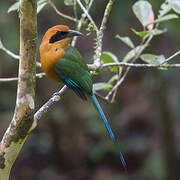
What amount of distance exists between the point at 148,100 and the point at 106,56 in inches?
158

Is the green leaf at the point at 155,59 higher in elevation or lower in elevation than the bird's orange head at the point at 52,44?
lower

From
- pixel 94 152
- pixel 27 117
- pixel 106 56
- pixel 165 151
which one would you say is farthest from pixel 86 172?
pixel 27 117

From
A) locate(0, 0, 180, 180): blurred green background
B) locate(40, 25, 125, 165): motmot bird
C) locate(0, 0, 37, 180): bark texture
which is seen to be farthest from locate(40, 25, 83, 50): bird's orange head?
locate(0, 0, 180, 180): blurred green background

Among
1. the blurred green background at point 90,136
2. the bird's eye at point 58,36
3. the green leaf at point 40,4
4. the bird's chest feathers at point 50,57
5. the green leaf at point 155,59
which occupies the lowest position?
the blurred green background at point 90,136

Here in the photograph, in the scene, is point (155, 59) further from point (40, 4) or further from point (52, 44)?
point (40, 4)

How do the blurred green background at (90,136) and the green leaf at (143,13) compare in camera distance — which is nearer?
the green leaf at (143,13)

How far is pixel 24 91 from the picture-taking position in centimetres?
165

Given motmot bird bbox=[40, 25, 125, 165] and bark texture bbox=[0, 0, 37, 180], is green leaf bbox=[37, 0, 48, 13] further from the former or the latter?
bark texture bbox=[0, 0, 37, 180]

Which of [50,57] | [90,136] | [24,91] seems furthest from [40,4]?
[90,136]

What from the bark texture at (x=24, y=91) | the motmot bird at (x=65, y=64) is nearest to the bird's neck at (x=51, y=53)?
the motmot bird at (x=65, y=64)

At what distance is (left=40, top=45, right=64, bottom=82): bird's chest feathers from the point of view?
2.56 m

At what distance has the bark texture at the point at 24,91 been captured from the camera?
5.04 ft

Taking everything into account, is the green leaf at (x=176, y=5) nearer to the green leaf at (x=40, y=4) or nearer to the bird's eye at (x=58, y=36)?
the bird's eye at (x=58, y=36)

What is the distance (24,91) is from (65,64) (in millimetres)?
1015
